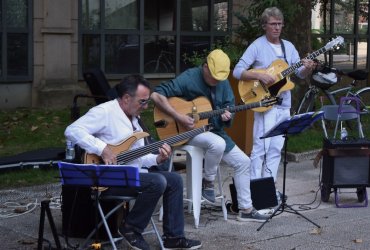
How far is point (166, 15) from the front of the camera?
15.9 meters

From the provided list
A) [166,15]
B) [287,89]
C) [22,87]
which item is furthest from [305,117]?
[166,15]

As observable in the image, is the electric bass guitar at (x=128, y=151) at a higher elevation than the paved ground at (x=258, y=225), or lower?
higher

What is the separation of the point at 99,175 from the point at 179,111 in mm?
1643

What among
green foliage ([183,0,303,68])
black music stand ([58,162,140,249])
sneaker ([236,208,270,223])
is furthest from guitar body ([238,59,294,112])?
green foliage ([183,0,303,68])

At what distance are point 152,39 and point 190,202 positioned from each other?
8538 mm

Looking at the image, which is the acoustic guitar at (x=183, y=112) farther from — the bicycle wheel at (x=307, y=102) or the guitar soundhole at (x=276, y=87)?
the bicycle wheel at (x=307, y=102)

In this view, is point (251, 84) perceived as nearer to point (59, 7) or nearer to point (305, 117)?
point (305, 117)

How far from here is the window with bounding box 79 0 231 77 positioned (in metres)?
15.0

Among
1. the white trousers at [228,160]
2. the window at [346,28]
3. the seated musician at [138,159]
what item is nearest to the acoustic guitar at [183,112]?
the white trousers at [228,160]

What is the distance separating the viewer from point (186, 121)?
718cm

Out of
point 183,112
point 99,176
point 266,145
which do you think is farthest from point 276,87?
point 99,176

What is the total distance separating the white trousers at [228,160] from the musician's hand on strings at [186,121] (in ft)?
0.48

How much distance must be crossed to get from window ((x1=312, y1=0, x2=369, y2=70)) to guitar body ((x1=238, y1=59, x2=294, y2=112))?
10.7 meters

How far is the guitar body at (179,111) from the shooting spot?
7301mm
